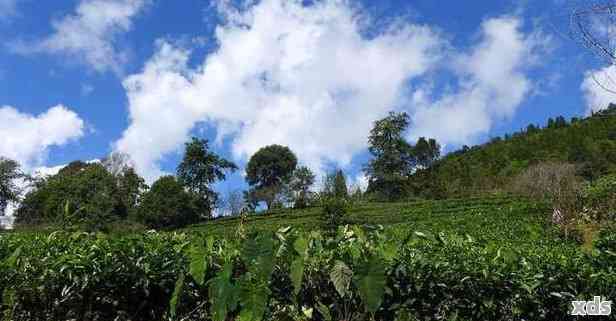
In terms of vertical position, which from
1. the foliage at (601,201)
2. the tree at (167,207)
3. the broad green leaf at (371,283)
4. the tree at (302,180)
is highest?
the tree at (302,180)

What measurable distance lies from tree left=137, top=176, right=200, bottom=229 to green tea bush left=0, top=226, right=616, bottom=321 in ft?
176

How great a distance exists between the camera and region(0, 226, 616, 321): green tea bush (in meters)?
2.47

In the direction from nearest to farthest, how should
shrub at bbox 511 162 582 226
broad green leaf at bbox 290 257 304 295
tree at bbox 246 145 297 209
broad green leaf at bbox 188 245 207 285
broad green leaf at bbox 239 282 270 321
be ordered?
broad green leaf at bbox 239 282 270 321 < broad green leaf at bbox 290 257 304 295 < broad green leaf at bbox 188 245 207 285 < shrub at bbox 511 162 582 226 < tree at bbox 246 145 297 209

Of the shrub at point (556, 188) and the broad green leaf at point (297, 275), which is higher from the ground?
the shrub at point (556, 188)

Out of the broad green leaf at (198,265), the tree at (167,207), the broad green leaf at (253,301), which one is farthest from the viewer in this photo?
the tree at (167,207)

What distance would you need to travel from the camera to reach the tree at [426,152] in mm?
78000

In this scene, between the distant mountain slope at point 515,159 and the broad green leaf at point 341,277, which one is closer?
the broad green leaf at point 341,277

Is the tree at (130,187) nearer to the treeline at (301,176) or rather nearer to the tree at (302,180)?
the treeline at (301,176)

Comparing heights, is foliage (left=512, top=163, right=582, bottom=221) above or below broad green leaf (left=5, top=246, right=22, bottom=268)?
above

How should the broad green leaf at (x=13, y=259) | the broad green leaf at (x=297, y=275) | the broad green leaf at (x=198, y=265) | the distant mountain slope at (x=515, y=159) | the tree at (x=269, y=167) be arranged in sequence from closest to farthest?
the broad green leaf at (x=297, y=275) < the broad green leaf at (x=198, y=265) < the broad green leaf at (x=13, y=259) < the distant mountain slope at (x=515, y=159) < the tree at (x=269, y=167)

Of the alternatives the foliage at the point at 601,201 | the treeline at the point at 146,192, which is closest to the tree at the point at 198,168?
the treeline at the point at 146,192

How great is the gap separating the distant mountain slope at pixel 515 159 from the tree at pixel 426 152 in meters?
1.14

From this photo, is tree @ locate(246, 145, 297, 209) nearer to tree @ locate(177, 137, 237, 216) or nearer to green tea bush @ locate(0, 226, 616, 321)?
tree @ locate(177, 137, 237, 216)

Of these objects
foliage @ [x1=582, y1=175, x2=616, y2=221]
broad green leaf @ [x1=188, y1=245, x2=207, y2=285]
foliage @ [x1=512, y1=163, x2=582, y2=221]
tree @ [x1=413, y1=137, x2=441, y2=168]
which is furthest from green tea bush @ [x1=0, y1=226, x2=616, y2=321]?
tree @ [x1=413, y1=137, x2=441, y2=168]
